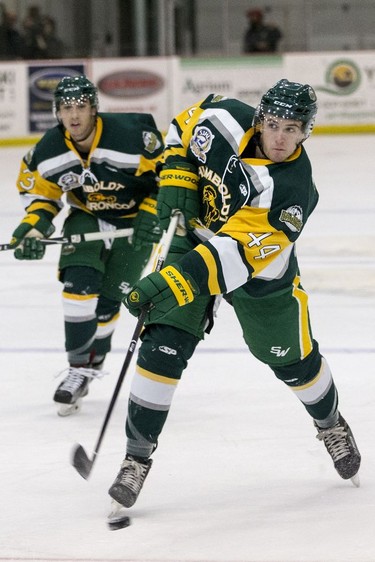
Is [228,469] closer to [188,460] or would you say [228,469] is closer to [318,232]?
[188,460]

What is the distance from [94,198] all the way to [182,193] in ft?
3.02

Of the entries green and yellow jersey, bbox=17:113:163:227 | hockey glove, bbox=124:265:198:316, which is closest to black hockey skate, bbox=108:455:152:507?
hockey glove, bbox=124:265:198:316

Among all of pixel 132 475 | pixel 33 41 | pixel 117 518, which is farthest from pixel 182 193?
pixel 33 41

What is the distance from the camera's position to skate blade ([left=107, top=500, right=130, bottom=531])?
260cm

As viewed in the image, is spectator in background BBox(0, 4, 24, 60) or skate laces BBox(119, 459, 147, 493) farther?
spectator in background BBox(0, 4, 24, 60)

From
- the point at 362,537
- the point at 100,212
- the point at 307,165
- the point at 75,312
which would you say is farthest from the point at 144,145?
the point at 362,537

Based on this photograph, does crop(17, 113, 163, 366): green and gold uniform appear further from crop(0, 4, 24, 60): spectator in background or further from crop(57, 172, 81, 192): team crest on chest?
crop(0, 4, 24, 60): spectator in background

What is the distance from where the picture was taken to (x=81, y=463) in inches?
108

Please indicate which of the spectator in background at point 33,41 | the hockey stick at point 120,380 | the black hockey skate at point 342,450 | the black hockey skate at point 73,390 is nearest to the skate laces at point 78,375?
the black hockey skate at point 73,390

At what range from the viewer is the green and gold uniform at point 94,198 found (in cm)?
366

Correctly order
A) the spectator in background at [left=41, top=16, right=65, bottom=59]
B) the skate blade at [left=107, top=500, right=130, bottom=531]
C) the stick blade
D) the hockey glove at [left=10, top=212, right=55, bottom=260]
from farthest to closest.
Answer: the spectator in background at [left=41, top=16, right=65, bottom=59]
the hockey glove at [left=10, top=212, right=55, bottom=260]
the stick blade
the skate blade at [left=107, top=500, right=130, bottom=531]

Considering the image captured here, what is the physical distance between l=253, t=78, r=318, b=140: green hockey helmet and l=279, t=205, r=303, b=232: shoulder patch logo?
21 cm

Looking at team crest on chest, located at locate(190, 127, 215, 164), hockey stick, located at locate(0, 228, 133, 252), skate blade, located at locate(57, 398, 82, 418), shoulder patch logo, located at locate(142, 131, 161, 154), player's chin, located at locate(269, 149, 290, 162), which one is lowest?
skate blade, located at locate(57, 398, 82, 418)

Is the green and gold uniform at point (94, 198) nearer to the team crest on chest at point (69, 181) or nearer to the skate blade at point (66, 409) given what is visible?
the team crest on chest at point (69, 181)
